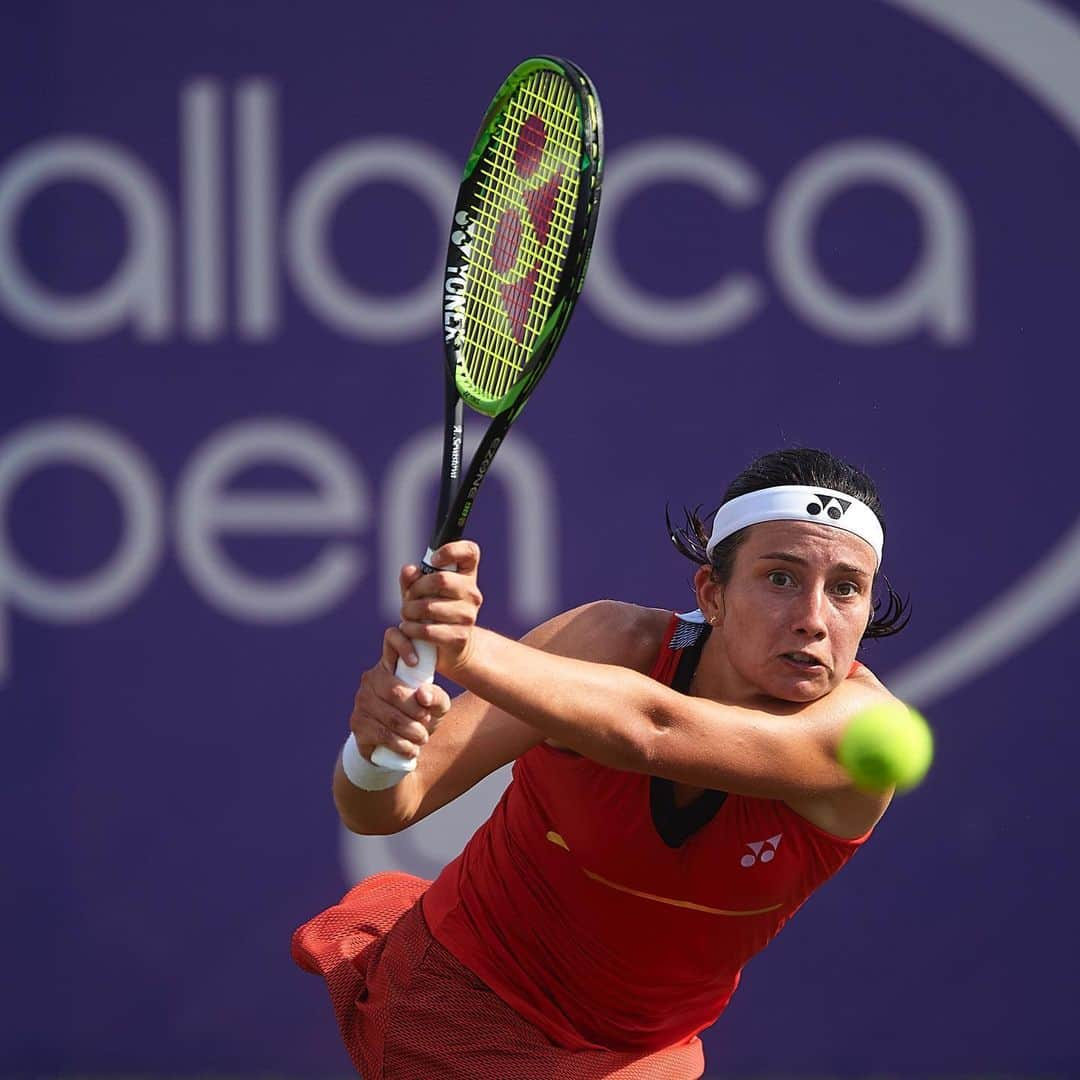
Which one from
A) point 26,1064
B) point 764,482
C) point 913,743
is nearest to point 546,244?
point 764,482

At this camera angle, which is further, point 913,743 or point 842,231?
point 842,231

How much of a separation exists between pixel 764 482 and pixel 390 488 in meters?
1.97

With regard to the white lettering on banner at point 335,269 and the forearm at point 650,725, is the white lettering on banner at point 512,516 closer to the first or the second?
the white lettering on banner at point 335,269

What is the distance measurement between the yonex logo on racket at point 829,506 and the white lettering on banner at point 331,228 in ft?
6.50

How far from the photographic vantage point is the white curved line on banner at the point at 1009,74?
4.84m

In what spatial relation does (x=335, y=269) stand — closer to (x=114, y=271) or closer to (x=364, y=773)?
(x=114, y=271)

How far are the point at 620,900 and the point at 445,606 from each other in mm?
760

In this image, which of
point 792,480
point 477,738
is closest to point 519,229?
point 792,480

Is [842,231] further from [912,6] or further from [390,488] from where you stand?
[390,488]

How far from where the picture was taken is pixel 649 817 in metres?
2.85

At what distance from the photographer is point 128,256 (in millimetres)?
4781

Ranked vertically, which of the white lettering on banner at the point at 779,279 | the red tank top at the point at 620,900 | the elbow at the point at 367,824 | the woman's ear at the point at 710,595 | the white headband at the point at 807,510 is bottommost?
the red tank top at the point at 620,900

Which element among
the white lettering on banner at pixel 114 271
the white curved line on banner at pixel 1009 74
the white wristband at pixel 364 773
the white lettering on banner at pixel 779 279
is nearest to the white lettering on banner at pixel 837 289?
the white lettering on banner at pixel 779 279

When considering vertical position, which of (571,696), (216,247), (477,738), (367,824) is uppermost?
(216,247)
